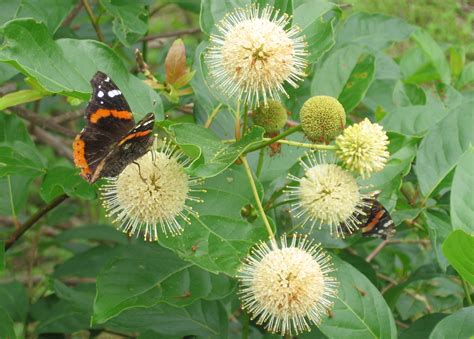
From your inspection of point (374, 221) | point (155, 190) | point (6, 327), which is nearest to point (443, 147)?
point (374, 221)

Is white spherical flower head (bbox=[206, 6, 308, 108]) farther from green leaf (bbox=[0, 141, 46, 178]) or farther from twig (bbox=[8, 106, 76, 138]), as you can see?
twig (bbox=[8, 106, 76, 138])

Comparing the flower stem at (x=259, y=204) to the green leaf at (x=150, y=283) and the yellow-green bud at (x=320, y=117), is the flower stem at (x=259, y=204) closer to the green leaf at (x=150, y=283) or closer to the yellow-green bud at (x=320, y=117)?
the yellow-green bud at (x=320, y=117)

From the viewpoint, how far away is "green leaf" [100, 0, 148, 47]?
2.43 meters

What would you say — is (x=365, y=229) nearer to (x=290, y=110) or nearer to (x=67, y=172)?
(x=290, y=110)

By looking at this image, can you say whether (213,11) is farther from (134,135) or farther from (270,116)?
(134,135)

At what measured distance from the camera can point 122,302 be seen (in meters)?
1.88

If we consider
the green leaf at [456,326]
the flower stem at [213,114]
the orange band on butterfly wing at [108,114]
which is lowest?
the green leaf at [456,326]

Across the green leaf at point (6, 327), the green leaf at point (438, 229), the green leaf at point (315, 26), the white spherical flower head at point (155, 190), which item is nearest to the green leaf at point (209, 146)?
the white spherical flower head at point (155, 190)

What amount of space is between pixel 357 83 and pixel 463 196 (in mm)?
552

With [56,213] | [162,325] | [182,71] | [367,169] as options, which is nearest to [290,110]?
[182,71]

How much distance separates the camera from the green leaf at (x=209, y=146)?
5.28 ft

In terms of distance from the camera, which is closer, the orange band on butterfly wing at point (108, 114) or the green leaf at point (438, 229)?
the orange band on butterfly wing at point (108, 114)

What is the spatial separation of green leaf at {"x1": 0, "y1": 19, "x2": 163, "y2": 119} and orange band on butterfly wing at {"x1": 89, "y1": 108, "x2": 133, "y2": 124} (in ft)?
0.19

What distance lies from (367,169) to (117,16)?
1119 mm
